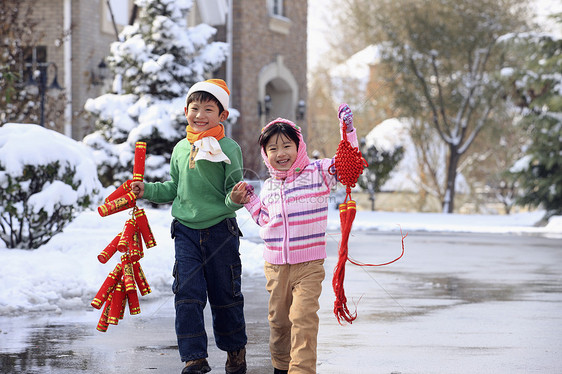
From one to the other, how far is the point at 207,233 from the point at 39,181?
5.52 metres

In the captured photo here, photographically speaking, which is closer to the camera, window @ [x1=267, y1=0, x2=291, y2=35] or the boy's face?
the boy's face

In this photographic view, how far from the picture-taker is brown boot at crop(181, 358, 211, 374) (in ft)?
18.7

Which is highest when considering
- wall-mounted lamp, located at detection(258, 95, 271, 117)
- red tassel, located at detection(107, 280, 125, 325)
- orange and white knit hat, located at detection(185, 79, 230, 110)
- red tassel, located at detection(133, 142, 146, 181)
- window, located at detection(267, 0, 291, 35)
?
window, located at detection(267, 0, 291, 35)

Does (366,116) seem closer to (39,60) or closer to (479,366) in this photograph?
(39,60)

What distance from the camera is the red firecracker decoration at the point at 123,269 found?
6.05 m

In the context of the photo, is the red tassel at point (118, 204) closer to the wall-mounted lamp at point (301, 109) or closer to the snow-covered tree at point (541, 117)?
the snow-covered tree at point (541, 117)

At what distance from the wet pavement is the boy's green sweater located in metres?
0.82

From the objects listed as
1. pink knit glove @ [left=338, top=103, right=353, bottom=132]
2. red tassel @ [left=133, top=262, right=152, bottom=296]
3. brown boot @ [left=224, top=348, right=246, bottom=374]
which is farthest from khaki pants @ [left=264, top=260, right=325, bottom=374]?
red tassel @ [left=133, top=262, right=152, bottom=296]

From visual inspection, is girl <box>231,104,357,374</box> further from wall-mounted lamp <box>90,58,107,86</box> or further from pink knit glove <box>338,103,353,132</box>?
wall-mounted lamp <box>90,58,107,86</box>

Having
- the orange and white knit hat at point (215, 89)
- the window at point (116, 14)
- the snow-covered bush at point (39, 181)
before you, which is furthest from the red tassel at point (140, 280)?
the window at point (116, 14)

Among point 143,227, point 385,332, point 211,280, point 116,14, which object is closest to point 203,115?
point 143,227

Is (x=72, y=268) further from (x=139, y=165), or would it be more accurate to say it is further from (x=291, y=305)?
(x=291, y=305)

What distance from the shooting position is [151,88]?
2088 cm

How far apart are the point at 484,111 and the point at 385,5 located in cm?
493
